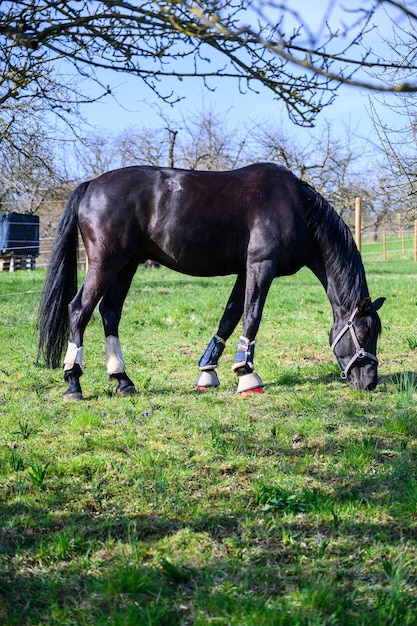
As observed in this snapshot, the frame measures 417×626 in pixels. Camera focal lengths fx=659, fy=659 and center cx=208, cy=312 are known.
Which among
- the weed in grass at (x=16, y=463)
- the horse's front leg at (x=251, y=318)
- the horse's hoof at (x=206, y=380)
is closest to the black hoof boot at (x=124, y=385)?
the horse's hoof at (x=206, y=380)

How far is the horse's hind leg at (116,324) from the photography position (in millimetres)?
5934

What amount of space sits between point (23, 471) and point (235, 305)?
2.97 meters

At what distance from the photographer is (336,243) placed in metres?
5.98

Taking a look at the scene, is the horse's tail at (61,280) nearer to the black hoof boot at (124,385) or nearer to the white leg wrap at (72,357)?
the white leg wrap at (72,357)

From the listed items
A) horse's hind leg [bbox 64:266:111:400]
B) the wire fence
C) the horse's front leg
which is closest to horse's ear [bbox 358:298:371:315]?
the horse's front leg

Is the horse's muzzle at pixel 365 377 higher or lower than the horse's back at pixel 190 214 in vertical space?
lower

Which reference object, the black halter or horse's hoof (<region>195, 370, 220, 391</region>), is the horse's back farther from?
horse's hoof (<region>195, 370, 220, 391</region>)

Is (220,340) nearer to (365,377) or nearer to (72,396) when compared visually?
(365,377)

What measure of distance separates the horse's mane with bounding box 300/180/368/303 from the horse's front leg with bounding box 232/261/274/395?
0.58 metres

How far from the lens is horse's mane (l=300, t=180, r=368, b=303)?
5949mm

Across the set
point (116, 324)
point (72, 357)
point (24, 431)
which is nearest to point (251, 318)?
point (116, 324)

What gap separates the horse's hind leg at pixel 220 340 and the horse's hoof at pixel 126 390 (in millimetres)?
633

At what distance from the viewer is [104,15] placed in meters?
2.84

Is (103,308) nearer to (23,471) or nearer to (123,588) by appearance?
(23,471)
